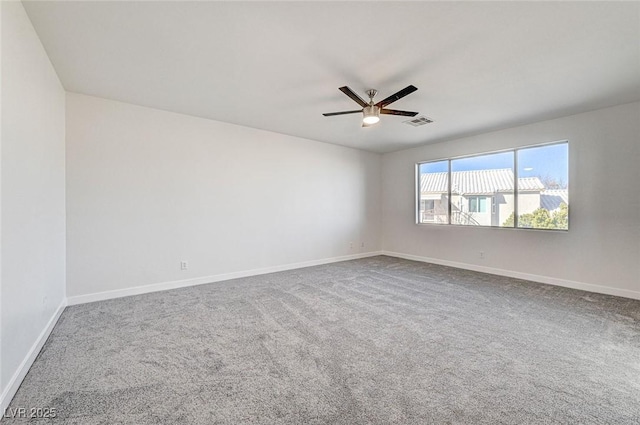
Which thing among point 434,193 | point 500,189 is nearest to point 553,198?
point 500,189

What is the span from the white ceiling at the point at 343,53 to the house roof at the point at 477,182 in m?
1.18

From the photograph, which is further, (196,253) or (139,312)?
(196,253)

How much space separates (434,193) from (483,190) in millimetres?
997

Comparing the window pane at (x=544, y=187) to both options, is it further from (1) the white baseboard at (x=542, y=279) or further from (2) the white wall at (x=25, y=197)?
(2) the white wall at (x=25, y=197)

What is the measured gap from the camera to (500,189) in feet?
15.8

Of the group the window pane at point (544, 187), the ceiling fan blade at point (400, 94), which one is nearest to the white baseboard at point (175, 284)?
the ceiling fan blade at point (400, 94)

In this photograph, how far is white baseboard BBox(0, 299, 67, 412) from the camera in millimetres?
1581

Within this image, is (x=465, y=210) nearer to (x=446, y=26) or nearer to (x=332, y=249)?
(x=332, y=249)

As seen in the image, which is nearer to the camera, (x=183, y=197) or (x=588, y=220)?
(x=588, y=220)

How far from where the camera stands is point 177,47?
2.34 metres

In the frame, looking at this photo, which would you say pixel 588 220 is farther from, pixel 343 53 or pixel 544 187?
pixel 343 53

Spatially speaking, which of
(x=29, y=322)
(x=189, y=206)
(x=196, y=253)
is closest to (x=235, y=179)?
(x=189, y=206)

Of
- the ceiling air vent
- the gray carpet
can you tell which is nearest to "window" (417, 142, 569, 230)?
the gray carpet

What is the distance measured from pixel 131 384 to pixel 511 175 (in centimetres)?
580
